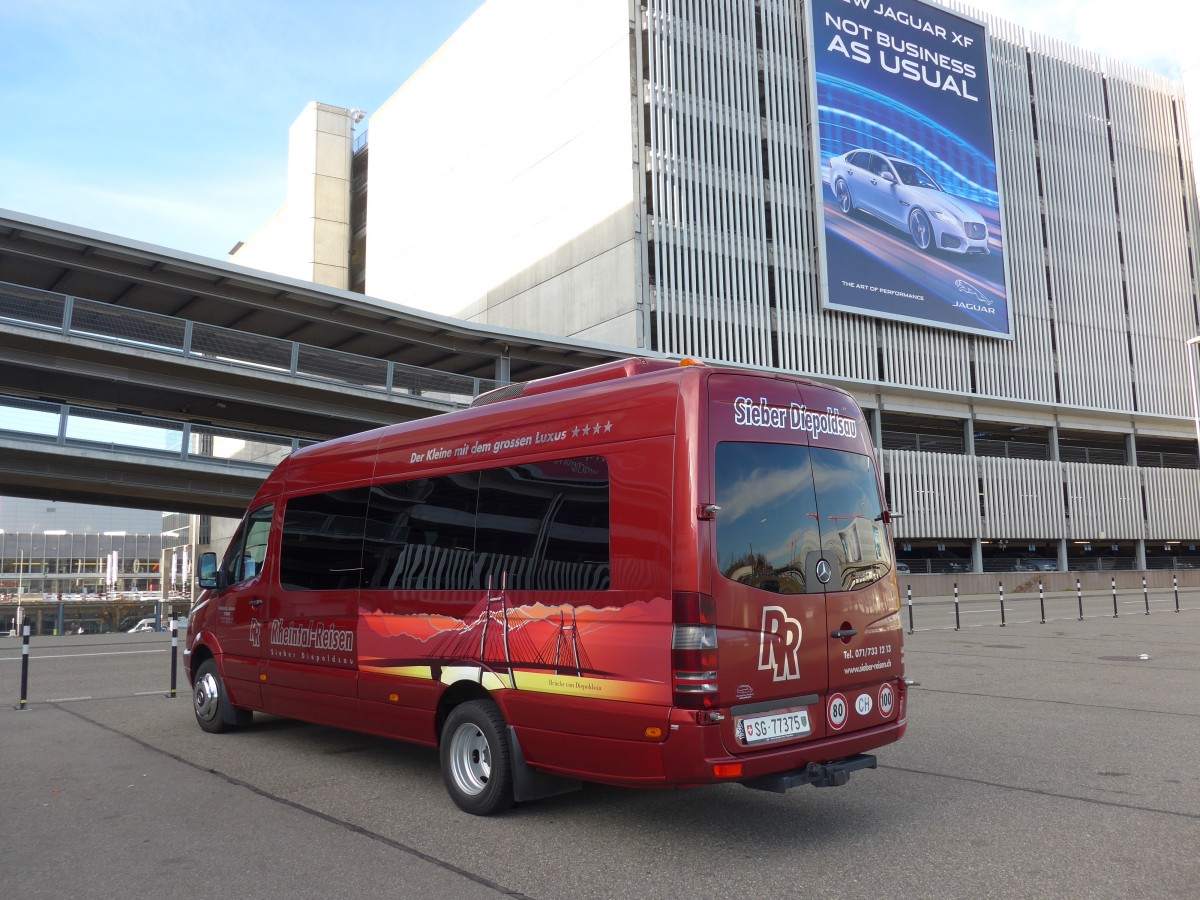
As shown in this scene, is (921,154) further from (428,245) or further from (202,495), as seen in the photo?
(202,495)

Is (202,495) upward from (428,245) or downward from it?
downward

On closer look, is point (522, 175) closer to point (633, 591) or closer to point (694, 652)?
point (633, 591)

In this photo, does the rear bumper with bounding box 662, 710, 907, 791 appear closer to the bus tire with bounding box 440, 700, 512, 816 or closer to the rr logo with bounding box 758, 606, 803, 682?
the rr logo with bounding box 758, 606, 803, 682

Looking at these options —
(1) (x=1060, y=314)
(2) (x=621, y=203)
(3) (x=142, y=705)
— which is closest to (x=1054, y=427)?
(1) (x=1060, y=314)

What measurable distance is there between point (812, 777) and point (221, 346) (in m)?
27.3

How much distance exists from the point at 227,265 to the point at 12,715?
20.1 meters

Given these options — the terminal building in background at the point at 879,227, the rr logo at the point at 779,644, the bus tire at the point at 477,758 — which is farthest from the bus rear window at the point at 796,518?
the terminal building in background at the point at 879,227

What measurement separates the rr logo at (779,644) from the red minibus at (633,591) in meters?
0.02

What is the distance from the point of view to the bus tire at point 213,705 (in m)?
8.98

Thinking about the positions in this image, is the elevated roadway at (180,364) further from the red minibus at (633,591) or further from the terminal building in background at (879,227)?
the red minibus at (633,591)

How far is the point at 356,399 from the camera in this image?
3189 centimetres

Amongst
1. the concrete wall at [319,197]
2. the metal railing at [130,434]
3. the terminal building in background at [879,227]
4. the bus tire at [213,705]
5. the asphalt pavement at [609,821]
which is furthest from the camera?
the concrete wall at [319,197]

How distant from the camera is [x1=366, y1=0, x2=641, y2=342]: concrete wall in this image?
41.0 meters

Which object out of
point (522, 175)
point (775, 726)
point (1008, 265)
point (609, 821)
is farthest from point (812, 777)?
point (1008, 265)
